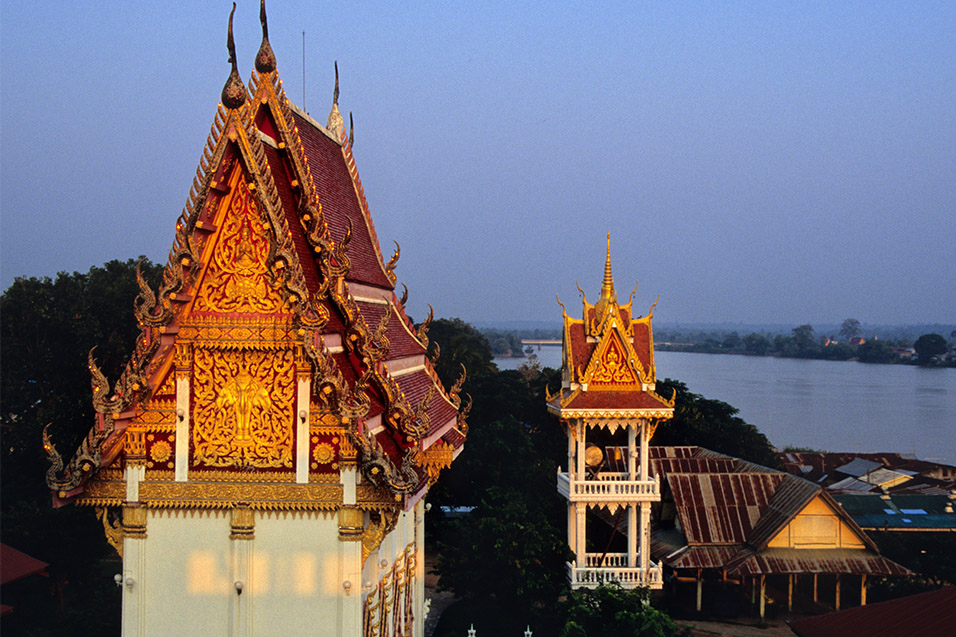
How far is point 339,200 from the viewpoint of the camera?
1031 cm

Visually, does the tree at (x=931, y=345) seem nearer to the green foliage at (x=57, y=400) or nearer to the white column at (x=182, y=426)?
the green foliage at (x=57, y=400)

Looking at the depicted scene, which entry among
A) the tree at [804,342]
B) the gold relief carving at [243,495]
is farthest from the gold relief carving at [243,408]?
the tree at [804,342]

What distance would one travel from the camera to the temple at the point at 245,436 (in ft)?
24.4

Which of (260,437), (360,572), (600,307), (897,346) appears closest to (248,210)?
(260,437)

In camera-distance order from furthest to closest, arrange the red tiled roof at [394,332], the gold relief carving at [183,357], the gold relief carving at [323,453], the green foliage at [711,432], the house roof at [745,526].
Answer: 1. the green foliage at [711,432]
2. the house roof at [745,526]
3. the red tiled roof at [394,332]
4. the gold relief carving at [183,357]
5. the gold relief carving at [323,453]

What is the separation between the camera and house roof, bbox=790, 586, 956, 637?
28.5 feet

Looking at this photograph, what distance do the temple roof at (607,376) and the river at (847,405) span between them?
49.5m

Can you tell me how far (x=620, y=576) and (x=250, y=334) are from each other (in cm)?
1240

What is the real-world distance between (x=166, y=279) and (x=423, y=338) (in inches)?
175

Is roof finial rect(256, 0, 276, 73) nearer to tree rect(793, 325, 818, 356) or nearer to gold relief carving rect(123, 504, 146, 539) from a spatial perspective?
gold relief carving rect(123, 504, 146, 539)

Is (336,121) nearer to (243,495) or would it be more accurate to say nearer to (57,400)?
(243,495)

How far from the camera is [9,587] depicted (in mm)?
17047

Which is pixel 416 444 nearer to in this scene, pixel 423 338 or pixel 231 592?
pixel 231 592

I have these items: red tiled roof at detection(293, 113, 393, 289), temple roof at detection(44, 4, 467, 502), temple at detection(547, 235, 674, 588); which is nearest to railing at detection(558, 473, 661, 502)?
temple at detection(547, 235, 674, 588)
